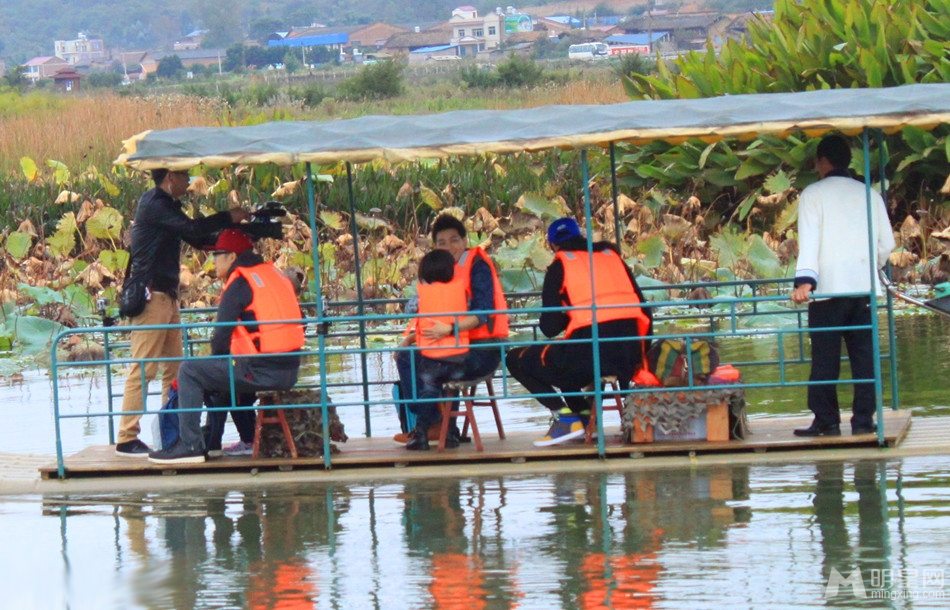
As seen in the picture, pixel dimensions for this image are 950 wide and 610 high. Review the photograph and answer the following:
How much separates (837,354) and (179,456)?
448 centimetres

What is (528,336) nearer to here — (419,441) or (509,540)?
(419,441)

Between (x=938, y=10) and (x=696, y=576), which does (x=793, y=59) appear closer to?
(x=938, y=10)

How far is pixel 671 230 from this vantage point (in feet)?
63.3

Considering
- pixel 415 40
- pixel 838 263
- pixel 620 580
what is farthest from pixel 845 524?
pixel 415 40

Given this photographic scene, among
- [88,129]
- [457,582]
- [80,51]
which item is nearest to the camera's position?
[457,582]

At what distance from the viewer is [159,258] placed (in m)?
9.90

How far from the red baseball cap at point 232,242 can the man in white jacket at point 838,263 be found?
142 inches

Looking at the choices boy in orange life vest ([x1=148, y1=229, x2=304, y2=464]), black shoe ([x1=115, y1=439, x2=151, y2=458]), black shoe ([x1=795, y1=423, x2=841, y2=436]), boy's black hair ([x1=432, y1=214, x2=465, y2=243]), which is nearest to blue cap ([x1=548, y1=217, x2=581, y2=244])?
A: boy's black hair ([x1=432, y1=214, x2=465, y2=243])

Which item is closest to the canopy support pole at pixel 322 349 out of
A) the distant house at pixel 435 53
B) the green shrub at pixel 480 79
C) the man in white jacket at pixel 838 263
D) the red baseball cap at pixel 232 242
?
the red baseball cap at pixel 232 242

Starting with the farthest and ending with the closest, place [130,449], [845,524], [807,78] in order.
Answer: [807,78] → [130,449] → [845,524]

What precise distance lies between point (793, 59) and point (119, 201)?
10.4 meters

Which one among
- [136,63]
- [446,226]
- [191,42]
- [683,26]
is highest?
[191,42]

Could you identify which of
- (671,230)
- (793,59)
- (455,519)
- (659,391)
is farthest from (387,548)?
(793,59)

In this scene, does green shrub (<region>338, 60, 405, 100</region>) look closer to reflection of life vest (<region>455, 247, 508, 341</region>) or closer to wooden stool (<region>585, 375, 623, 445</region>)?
reflection of life vest (<region>455, 247, 508, 341</region>)
